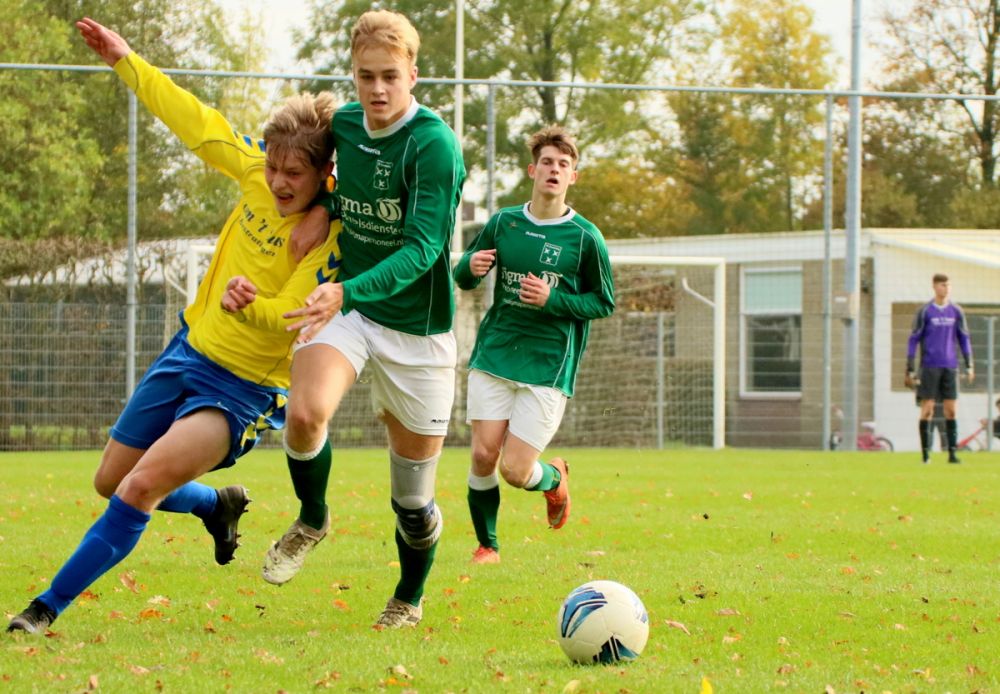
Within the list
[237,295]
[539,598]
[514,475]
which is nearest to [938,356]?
[514,475]

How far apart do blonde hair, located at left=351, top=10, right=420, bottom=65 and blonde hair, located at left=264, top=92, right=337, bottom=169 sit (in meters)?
0.32

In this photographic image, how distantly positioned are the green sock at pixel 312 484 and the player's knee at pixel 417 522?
364 millimetres

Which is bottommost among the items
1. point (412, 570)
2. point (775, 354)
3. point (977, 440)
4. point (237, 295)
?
point (977, 440)

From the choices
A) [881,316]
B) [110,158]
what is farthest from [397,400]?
[110,158]

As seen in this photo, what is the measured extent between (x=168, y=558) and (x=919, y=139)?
33.9 m

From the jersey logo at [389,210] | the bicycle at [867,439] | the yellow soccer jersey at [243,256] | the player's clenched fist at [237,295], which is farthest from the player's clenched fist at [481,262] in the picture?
the bicycle at [867,439]

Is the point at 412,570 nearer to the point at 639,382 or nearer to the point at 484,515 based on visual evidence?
the point at 484,515

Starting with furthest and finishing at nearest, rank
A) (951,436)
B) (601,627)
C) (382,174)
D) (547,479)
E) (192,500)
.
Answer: (951,436) → (547,479) → (192,500) → (382,174) → (601,627)

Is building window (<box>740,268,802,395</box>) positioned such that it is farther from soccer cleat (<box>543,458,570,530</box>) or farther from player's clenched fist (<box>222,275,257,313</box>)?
player's clenched fist (<box>222,275,257,313</box>)

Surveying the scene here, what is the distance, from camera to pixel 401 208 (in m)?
5.02

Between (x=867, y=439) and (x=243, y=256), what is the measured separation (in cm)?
1503

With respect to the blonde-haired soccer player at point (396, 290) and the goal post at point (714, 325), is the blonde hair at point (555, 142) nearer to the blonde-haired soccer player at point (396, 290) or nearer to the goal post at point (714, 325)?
the blonde-haired soccer player at point (396, 290)

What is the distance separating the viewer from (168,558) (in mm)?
7297

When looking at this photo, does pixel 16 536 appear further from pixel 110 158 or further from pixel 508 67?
pixel 508 67
